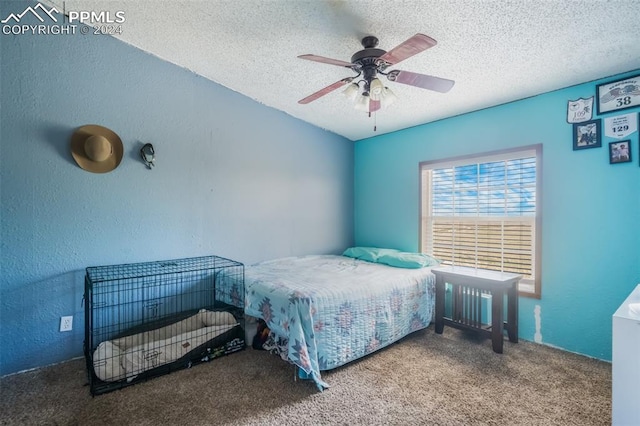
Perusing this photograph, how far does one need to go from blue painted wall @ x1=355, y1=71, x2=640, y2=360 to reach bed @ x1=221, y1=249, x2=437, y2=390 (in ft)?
3.52

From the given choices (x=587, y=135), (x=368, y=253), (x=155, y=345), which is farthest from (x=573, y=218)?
(x=155, y=345)

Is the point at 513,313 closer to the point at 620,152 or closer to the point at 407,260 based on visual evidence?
the point at 407,260

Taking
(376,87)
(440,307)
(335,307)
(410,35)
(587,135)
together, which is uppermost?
(410,35)

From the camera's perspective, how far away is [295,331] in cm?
205

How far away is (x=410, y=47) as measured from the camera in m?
1.72

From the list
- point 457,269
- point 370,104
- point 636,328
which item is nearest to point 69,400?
point 370,104

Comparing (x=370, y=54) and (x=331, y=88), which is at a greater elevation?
(x=370, y=54)

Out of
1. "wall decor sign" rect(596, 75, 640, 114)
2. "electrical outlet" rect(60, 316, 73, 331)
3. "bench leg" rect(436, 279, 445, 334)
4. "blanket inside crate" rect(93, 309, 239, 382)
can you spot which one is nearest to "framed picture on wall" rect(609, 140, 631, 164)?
"wall decor sign" rect(596, 75, 640, 114)

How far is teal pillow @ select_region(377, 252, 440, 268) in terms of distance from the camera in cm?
328

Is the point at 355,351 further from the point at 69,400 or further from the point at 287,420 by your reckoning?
the point at 69,400

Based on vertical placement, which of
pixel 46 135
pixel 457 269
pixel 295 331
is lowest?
pixel 295 331

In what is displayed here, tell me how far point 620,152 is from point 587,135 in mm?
262

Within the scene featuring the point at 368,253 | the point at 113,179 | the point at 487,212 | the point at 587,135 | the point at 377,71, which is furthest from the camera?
the point at 368,253

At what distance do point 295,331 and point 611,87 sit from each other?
10.3 feet
